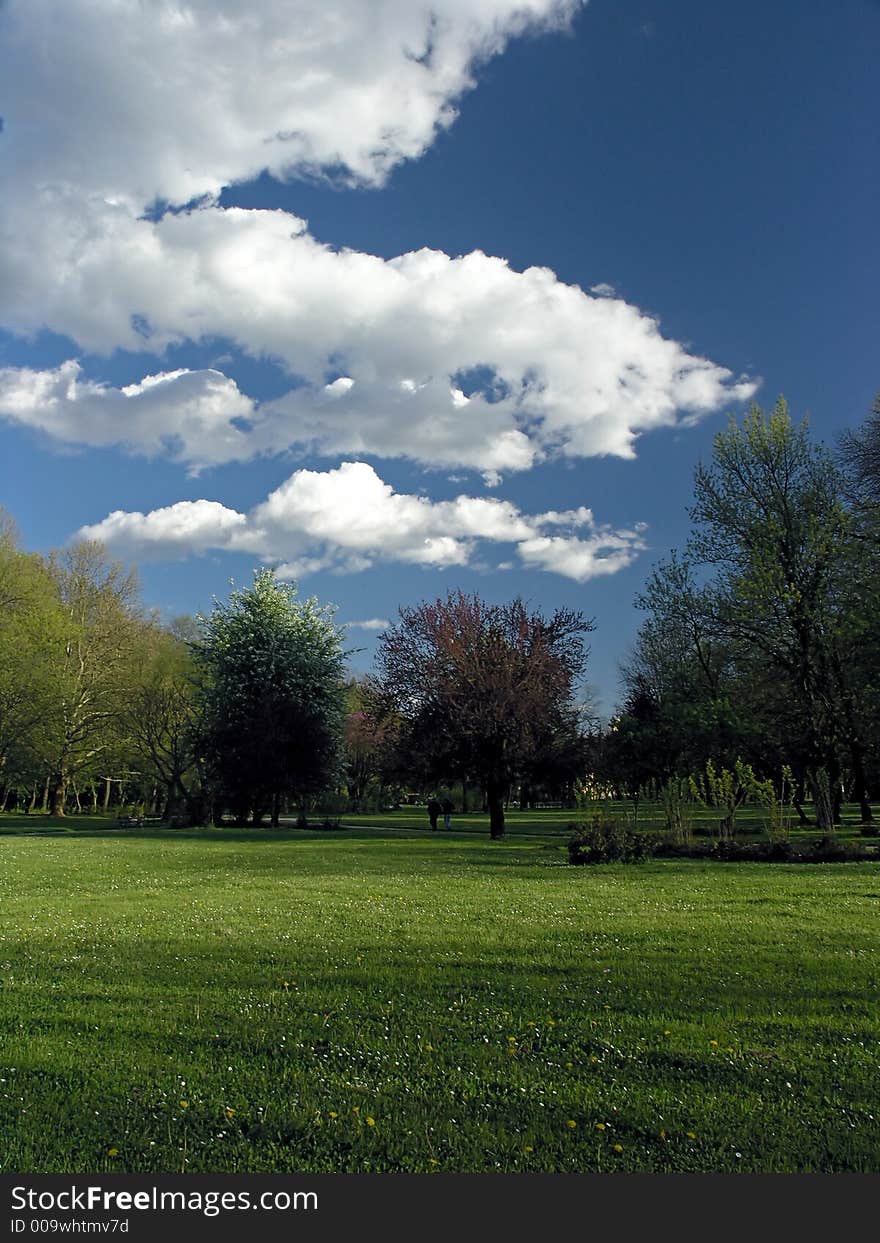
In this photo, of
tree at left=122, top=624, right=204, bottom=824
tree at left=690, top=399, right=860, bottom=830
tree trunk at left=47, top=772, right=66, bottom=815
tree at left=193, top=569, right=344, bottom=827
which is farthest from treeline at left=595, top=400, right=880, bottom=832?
tree trunk at left=47, top=772, right=66, bottom=815

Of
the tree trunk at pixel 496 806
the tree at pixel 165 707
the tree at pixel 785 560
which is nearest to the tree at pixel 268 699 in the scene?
the tree at pixel 165 707

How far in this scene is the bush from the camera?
20953mm

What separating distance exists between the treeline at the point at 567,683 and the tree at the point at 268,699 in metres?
0.10

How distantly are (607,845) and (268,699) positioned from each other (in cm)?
2585

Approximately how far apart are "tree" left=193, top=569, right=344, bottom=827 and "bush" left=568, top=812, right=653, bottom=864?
931 inches

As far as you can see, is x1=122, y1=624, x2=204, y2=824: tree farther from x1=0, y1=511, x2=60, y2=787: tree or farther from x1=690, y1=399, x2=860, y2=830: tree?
x1=690, y1=399, x2=860, y2=830: tree

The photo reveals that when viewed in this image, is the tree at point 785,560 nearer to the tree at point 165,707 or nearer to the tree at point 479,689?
the tree at point 479,689

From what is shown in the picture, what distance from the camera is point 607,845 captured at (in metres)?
21.1

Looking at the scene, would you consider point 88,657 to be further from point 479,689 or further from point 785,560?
point 785,560

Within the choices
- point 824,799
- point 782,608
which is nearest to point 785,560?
point 782,608

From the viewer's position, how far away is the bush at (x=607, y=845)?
2095cm

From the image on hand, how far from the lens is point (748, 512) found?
35.2m

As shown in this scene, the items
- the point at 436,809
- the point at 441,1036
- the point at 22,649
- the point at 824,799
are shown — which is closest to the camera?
the point at 441,1036

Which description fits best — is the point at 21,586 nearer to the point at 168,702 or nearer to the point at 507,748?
the point at 168,702
